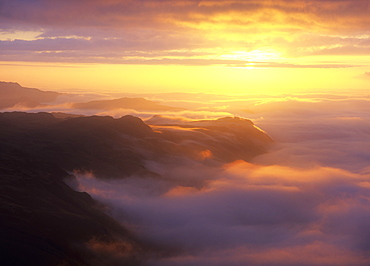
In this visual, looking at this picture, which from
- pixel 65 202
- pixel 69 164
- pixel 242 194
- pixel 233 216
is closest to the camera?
pixel 65 202

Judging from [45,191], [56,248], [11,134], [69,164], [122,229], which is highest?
[11,134]

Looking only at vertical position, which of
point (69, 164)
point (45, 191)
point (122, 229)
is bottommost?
point (122, 229)

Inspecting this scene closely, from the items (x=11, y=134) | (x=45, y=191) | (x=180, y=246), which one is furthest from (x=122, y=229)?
(x=11, y=134)

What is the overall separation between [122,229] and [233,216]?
55.1 m

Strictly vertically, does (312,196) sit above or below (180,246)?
above

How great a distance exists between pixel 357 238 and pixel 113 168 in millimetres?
99944

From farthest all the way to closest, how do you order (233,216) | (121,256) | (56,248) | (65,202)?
(233,216) → (65,202) → (121,256) → (56,248)

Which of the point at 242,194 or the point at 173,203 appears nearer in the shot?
the point at 173,203

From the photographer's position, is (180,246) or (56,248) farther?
(180,246)

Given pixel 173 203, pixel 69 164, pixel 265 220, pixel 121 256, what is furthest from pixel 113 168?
pixel 121 256

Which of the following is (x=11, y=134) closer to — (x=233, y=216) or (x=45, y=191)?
(x=45, y=191)

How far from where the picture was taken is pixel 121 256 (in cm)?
9669

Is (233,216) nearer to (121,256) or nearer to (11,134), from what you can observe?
Result: (121,256)

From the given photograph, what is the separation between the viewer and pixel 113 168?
179 metres
